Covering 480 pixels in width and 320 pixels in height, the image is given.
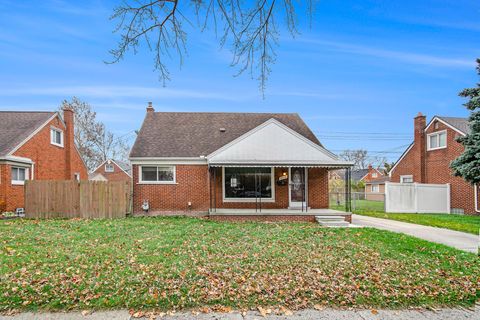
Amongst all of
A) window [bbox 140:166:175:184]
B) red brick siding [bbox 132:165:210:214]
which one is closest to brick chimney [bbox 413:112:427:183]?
red brick siding [bbox 132:165:210:214]

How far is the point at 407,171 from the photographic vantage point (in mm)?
22141

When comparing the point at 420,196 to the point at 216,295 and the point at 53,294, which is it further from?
the point at 53,294

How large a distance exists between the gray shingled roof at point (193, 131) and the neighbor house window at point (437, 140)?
31.6 feet

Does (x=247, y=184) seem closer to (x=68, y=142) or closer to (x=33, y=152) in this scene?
(x=33, y=152)

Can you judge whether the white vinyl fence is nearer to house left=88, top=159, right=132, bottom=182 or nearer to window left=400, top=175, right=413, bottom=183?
window left=400, top=175, right=413, bottom=183

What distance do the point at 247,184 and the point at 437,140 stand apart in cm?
1412

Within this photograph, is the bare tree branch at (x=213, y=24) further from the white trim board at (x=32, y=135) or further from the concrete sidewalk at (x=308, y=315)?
the white trim board at (x=32, y=135)

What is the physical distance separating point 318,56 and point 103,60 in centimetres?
699

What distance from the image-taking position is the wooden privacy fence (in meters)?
13.7

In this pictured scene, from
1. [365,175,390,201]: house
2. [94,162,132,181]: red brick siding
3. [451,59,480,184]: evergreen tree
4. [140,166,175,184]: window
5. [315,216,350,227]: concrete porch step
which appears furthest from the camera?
[365,175,390,201]: house

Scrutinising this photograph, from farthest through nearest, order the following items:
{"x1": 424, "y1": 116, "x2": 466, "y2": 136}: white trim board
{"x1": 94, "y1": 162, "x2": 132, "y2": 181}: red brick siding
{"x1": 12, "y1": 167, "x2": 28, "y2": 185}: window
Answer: {"x1": 94, "y1": 162, "x2": 132, "y2": 181}: red brick siding < {"x1": 424, "y1": 116, "x2": 466, "y2": 136}: white trim board < {"x1": 12, "y1": 167, "x2": 28, "y2": 185}: window

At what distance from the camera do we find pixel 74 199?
45.4 feet

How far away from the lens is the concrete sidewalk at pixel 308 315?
4020 millimetres

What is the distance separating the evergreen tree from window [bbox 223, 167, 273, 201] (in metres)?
8.83
